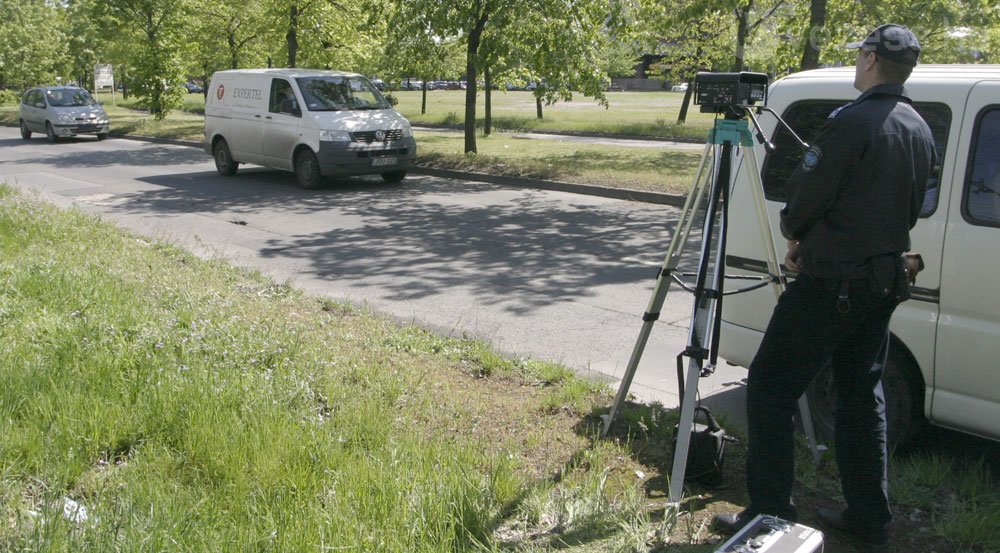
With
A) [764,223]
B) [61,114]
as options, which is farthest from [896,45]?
[61,114]

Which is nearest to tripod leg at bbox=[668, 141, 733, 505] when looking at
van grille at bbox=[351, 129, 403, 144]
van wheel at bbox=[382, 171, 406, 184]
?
van grille at bbox=[351, 129, 403, 144]

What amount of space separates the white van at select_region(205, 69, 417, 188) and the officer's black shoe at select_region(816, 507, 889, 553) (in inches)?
509

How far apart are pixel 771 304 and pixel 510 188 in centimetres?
1189

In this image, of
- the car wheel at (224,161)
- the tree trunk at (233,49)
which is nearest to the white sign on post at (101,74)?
the tree trunk at (233,49)

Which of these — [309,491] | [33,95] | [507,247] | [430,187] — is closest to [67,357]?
[309,491]

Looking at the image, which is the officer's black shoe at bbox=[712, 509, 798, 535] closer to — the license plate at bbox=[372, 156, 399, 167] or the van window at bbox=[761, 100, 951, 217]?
the van window at bbox=[761, 100, 951, 217]

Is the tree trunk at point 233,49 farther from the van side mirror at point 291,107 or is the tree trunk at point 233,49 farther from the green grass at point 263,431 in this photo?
the green grass at point 263,431

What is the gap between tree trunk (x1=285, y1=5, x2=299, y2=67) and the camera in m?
25.1

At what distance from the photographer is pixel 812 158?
10.8 ft

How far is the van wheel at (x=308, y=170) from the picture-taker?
624 inches

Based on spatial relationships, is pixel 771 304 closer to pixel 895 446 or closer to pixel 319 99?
pixel 895 446

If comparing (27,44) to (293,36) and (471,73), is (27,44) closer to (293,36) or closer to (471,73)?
(293,36)

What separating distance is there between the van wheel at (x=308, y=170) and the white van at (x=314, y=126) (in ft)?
0.06

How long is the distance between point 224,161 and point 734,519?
16.3 metres
